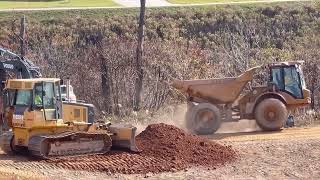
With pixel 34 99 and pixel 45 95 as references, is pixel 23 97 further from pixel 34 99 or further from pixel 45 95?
pixel 45 95

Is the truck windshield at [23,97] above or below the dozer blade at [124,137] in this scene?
above

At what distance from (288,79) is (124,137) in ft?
21.1

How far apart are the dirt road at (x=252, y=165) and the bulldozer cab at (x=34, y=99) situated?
118 cm

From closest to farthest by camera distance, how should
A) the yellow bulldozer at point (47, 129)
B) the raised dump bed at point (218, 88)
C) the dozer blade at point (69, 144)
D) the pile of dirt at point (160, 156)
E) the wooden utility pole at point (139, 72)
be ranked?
the pile of dirt at point (160, 156) → the dozer blade at point (69, 144) → the yellow bulldozer at point (47, 129) → the raised dump bed at point (218, 88) → the wooden utility pole at point (139, 72)

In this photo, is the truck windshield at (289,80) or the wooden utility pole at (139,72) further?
the wooden utility pole at (139,72)

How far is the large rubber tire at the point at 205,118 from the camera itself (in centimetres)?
2286

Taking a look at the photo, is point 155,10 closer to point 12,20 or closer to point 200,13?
point 200,13

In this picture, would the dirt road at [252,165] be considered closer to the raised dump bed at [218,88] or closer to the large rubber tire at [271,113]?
the large rubber tire at [271,113]

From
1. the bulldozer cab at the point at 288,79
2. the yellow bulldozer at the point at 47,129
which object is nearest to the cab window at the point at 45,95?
the yellow bulldozer at the point at 47,129

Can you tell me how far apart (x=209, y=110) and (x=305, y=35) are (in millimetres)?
21279

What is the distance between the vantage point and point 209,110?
22.8 m

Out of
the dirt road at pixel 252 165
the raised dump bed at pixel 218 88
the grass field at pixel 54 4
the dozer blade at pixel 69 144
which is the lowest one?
the dirt road at pixel 252 165

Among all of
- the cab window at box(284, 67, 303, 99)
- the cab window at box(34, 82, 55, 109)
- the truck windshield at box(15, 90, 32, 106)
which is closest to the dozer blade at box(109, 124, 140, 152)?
the cab window at box(34, 82, 55, 109)

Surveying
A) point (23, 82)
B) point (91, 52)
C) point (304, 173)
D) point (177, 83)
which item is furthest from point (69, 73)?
point (304, 173)
